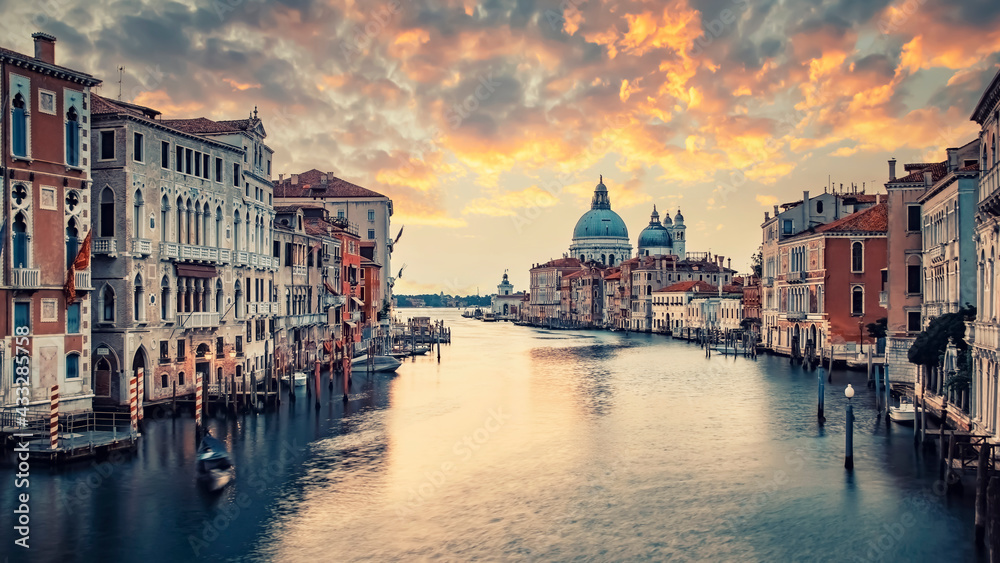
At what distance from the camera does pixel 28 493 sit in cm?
1972

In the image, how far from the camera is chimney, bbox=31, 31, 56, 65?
2536 cm

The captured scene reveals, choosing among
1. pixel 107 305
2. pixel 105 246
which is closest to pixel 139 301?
pixel 107 305

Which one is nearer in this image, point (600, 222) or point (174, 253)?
point (174, 253)

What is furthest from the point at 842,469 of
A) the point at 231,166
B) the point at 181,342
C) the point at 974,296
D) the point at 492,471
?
the point at 231,166

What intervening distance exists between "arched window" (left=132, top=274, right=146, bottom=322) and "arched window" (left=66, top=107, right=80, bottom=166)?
4725 millimetres

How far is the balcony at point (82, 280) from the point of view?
84.4 feet

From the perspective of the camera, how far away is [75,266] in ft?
84.5

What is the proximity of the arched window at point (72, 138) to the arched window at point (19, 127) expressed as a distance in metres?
1.44

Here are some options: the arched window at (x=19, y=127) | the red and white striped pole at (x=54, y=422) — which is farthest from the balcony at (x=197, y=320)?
the red and white striped pole at (x=54, y=422)

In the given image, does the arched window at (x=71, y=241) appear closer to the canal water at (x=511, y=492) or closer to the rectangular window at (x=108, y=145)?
the rectangular window at (x=108, y=145)

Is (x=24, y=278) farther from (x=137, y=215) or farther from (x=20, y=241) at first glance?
(x=137, y=215)

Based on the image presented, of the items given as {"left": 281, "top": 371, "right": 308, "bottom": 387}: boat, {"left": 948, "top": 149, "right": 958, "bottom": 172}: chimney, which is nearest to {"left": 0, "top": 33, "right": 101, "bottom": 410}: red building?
{"left": 281, "top": 371, "right": 308, "bottom": 387}: boat

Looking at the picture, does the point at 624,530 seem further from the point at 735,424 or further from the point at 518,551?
the point at 735,424

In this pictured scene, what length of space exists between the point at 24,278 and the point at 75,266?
171cm
